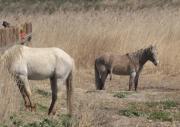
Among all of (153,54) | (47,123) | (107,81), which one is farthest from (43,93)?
(107,81)

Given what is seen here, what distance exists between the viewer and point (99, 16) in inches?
828

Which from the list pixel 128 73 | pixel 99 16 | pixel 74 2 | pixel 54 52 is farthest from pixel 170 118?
pixel 74 2

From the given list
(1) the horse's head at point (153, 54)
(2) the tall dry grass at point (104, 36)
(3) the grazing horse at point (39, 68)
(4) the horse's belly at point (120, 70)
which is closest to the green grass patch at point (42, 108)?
(3) the grazing horse at point (39, 68)

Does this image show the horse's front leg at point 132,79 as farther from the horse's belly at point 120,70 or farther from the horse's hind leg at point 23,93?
the horse's hind leg at point 23,93

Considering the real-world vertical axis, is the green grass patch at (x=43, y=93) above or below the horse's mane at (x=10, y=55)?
below

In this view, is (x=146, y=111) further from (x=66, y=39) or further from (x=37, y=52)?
(x=66, y=39)

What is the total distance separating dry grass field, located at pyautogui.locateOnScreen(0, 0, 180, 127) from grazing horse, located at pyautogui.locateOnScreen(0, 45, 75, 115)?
0.57ft

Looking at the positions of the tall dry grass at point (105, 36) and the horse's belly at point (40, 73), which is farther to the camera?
the tall dry grass at point (105, 36)

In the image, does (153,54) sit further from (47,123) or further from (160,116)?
(47,123)

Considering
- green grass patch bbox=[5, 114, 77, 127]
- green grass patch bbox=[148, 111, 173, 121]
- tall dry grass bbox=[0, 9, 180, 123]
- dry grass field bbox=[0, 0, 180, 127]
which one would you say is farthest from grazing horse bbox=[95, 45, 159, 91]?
green grass patch bbox=[5, 114, 77, 127]

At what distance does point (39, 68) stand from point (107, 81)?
268 inches

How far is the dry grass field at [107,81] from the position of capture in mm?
8828

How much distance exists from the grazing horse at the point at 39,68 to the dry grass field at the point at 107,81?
17 centimetres

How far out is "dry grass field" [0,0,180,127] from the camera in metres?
8.83
